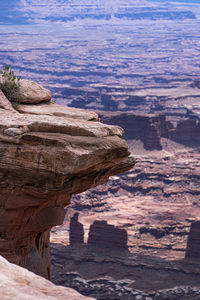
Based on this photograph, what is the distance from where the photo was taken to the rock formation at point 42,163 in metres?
16.9

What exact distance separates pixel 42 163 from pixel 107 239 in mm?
34709

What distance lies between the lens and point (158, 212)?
70.7 meters

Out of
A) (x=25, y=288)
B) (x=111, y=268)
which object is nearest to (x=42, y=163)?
(x=25, y=288)

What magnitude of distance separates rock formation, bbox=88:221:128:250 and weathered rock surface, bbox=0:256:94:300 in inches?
1601

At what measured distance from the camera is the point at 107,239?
2005 inches

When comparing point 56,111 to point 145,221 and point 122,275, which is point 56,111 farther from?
point 145,221

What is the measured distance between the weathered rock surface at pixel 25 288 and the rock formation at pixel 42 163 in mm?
6533

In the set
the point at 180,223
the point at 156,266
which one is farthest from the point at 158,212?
the point at 156,266

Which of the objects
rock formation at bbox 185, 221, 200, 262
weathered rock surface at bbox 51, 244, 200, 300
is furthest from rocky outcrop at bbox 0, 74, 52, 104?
rock formation at bbox 185, 221, 200, 262

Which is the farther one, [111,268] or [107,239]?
[107,239]

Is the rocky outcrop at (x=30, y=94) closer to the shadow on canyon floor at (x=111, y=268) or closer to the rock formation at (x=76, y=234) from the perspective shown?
the shadow on canyon floor at (x=111, y=268)

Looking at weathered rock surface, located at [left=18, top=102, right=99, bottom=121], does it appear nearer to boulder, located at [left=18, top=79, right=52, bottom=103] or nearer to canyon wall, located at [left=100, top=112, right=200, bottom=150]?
boulder, located at [left=18, top=79, right=52, bottom=103]

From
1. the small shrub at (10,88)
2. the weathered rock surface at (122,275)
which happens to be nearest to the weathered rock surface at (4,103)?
the small shrub at (10,88)

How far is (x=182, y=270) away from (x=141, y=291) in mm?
5185
